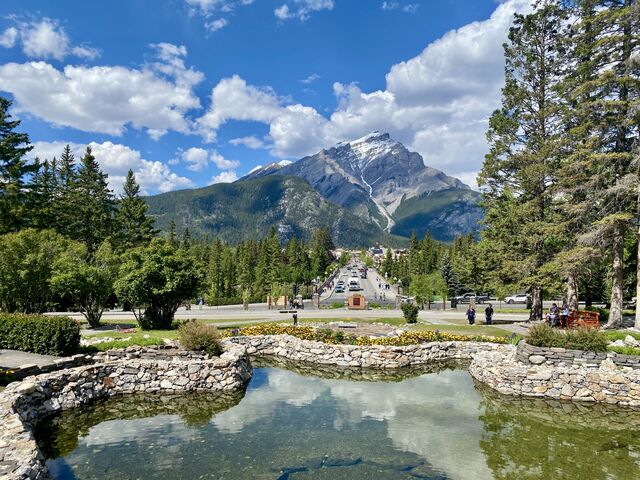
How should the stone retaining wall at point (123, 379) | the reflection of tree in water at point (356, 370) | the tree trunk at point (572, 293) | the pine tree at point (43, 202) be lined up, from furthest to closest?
the pine tree at point (43, 202) < the tree trunk at point (572, 293) < the reflection of tree in water at point (356, 370) < the stone retaining wall at point (123, 379)

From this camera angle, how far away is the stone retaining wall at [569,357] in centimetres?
1725

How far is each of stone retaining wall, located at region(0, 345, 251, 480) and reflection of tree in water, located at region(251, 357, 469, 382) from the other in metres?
2.88

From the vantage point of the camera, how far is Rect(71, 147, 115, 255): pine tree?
2144 inches

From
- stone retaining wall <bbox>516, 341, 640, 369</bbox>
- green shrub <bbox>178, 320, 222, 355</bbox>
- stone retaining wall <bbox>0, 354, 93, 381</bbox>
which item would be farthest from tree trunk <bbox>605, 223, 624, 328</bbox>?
stone retaining wall <bbox>0, 354, 93, 381</bbox>

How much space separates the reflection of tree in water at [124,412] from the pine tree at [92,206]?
143 feet

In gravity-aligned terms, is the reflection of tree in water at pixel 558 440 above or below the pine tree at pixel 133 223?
below

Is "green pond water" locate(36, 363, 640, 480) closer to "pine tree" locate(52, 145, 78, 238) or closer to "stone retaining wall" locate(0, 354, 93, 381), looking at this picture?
"stone retaining wall" locate(0, 354, 93, 381)

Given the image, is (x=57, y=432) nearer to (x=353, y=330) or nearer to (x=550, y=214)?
(x=353, y=330)

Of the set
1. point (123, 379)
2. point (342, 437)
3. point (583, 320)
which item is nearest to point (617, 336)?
point (583, 320)

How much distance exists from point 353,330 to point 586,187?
17192mm

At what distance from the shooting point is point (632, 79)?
2397 centimetres

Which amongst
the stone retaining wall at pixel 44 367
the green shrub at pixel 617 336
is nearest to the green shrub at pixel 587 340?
the green shrub at pixel 617 336

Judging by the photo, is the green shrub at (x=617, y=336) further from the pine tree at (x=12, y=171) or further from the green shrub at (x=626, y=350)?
the pine tree at (x=12, y=171)

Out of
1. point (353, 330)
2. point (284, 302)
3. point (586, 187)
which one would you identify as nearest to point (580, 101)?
point (586, 187)
